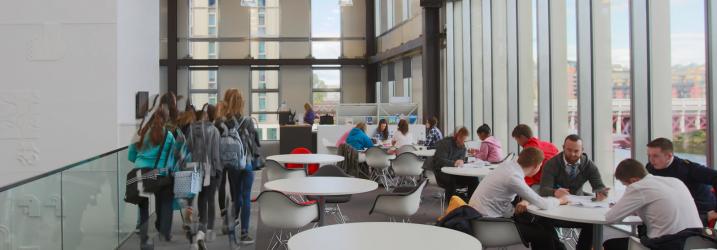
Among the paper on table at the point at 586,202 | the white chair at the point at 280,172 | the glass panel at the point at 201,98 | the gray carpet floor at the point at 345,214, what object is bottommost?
the gray carpet floor at the point at 345,214

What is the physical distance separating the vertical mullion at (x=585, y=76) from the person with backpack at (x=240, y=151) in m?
4.03

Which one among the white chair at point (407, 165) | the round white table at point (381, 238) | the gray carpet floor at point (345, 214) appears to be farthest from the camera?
the white chair at point (407, 165)

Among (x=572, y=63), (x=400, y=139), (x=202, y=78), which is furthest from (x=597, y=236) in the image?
(x=202, y=78)

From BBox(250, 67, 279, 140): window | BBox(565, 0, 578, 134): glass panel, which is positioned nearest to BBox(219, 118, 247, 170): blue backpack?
BBox(565, 0, 578, 134): glass panel

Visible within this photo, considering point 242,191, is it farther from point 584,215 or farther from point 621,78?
point 621,78

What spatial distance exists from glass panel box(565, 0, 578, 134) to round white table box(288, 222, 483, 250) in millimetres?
4807

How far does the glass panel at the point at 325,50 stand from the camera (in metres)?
20.1

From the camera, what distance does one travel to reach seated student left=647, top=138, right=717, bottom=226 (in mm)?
4168

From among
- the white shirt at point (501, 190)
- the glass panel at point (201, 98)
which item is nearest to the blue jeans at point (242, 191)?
the white shirt at point (501, 190)

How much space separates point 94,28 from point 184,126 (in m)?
2.27

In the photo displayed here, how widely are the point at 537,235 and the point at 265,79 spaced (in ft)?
55.4

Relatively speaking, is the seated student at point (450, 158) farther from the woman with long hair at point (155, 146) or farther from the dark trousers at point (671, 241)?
the dark trousers at point (671, 241)

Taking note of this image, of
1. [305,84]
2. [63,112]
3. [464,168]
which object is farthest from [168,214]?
[305,84]

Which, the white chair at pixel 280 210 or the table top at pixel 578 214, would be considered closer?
the table top at pixel 578 214
